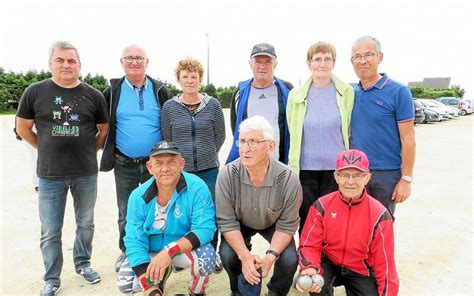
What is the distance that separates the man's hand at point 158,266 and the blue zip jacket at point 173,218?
11 centimetres

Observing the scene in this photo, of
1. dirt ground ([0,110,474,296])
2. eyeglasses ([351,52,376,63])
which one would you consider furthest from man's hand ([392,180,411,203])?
eyeglasses ([351,52,376,63])

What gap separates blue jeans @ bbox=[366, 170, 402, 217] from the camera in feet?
11.4

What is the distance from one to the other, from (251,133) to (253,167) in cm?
30

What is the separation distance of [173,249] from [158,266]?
0.18 meters

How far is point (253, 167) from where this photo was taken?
10.6 feet

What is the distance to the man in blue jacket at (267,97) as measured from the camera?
12.6 feet

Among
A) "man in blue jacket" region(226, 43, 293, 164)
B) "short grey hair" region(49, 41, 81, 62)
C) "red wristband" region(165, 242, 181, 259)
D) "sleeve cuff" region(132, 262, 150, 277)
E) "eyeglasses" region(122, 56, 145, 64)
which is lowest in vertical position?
"sleeve cuff" region(132, 262, 150, 277)

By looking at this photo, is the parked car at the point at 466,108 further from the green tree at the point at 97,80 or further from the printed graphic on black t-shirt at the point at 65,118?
the printed graphic on black t-shirt at the point at 65,118

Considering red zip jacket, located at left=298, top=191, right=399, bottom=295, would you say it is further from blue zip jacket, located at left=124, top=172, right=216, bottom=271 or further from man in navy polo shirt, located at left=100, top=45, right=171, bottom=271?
man in navy polo shirt, located at left=100, top=45, right=171, bottom=271

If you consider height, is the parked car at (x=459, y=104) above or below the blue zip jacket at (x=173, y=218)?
above

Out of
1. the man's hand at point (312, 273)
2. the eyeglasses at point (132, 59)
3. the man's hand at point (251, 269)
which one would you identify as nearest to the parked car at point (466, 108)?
the eyeglasses at point (132, 59)

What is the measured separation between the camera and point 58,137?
3.59m

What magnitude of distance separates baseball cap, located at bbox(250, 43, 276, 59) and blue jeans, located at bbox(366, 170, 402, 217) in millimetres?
1492

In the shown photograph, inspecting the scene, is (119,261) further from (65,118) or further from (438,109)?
(438,109)
